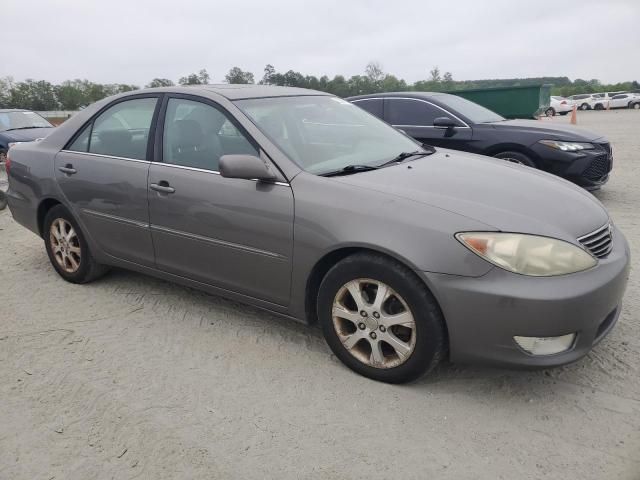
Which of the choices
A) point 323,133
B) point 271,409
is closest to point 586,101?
point 323,133

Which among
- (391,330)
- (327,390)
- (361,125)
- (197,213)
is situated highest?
(361,125)

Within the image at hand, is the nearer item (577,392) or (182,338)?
(577,392)

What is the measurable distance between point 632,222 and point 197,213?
4706mm

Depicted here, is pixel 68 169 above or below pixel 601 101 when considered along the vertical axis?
below

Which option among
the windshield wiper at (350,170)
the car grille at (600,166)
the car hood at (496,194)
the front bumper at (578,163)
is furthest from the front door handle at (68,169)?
the car grille at (600,166)

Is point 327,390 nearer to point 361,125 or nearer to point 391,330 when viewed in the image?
point 391,330

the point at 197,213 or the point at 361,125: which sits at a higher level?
the point at 361,125

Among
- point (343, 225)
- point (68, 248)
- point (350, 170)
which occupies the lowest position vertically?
point (68, 248)

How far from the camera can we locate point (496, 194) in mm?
2859

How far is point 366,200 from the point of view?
276 centimetres

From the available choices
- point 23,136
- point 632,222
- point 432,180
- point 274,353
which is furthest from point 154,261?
point 23,136

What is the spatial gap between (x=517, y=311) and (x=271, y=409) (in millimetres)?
1271

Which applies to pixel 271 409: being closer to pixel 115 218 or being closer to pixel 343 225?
pixel 343 225

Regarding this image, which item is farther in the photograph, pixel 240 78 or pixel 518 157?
pixel 240 78
